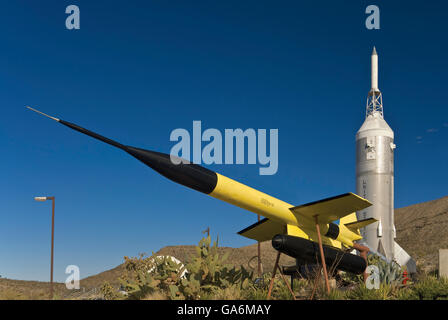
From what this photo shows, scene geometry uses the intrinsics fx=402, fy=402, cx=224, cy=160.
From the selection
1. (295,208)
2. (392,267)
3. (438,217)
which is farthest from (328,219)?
(438,217)

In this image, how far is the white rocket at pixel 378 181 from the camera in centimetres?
3170

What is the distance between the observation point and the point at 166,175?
10023 millimetres

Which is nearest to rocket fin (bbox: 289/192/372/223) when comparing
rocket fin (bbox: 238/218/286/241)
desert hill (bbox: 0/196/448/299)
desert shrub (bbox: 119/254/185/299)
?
rocket fin (bbox: 238/218/286/241)

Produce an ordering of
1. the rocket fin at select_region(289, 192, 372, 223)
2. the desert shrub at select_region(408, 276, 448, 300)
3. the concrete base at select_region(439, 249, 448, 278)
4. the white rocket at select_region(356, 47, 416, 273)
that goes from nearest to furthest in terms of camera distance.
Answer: the rocket fin at select_region(289, 192, 372, 223) < the desert shrub at select_region(408, 276, 448, 300) < the concrete base at select_region(439, 249, 448, 278) < the white rocket at select_region(356, 47, 416, 273)

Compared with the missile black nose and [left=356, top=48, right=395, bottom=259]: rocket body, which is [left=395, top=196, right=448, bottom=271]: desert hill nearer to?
[left=356, top=48, right=395, bottom=259]: rocket body

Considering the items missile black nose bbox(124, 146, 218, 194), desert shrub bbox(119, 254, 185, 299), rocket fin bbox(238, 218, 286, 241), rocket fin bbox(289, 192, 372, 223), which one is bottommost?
desert shrub bbox(119, 254, 185, 299)

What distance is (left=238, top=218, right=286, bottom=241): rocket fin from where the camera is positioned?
49.3 ft

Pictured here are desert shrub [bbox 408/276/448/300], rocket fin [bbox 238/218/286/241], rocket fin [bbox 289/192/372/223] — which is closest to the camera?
rocket fin [bbox 289/192/372/223]

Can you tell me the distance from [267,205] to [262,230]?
11.7 feet

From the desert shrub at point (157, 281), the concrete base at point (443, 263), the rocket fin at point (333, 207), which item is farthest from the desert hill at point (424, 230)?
the desert shrub at point (157, 281)

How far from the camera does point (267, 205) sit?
12023 millimetres
